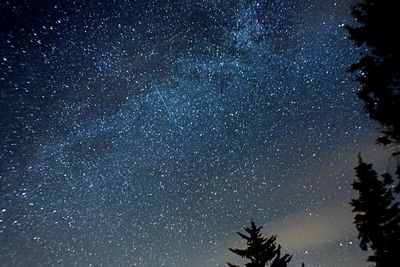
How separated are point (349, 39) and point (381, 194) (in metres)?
7.23

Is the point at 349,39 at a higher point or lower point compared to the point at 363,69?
higher

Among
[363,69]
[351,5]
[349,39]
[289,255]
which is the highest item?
[351,5]

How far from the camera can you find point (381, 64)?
25.7 feet

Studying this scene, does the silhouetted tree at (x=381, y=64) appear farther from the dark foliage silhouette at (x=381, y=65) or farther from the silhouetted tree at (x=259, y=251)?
the silhouetted tree at (x=259, y=251)

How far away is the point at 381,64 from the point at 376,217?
22.4 feet

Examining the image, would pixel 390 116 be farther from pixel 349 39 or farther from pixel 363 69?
pixel 349 39

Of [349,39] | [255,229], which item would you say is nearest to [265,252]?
[255,229]

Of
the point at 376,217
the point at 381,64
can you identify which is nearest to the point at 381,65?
the point at 381,64

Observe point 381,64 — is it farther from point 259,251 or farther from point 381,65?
point 259,251

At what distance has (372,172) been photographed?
13.8 m

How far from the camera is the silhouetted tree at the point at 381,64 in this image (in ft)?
25.0

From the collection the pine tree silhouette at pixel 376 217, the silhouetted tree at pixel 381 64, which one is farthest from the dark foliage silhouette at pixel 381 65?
the pine tree silhouette at pixel 376 217

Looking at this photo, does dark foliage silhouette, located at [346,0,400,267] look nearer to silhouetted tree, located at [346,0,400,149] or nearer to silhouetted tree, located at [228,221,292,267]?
silhouetted tree, located at [346,0,400,149]

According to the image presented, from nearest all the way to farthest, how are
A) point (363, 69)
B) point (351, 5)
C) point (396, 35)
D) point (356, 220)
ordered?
point (396, 35) → point (363, 69) → point (351, 5) → point (356, 220)
